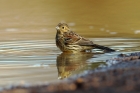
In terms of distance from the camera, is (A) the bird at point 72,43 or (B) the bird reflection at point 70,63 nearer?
(B) the bird reflection at point 70,63

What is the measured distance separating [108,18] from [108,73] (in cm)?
1099

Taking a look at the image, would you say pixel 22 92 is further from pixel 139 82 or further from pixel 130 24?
pixel 130 24

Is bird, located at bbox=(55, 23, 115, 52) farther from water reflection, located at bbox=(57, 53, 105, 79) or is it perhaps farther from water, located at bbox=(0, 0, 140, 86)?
water reflection, located at bbox=(57, 53, 105, 79)

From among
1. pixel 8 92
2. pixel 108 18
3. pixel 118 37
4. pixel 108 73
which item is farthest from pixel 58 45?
pixel 108 18

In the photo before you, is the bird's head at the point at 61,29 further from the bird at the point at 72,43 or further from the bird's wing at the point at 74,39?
the bird's wing at the point at 74,39

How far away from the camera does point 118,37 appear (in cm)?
1222

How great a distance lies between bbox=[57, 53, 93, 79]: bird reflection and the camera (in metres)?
7.79

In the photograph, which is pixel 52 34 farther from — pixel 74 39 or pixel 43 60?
pixel 43 60

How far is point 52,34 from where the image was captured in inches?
523

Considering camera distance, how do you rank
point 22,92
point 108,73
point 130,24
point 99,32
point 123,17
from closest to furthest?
point 22,92 < point 108,73 < point 99,32 < point 130,24 < point 123,17

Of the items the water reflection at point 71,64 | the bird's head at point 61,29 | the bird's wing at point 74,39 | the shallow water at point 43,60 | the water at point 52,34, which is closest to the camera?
the shallow water at point 43,60

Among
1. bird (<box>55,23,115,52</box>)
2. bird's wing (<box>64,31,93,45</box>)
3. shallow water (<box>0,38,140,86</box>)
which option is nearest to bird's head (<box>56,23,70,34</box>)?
bird (<box>55,23,115,52</box>)

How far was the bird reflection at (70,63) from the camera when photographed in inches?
307

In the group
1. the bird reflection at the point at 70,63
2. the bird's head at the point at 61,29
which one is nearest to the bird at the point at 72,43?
the bird's head at the point at 61,29
